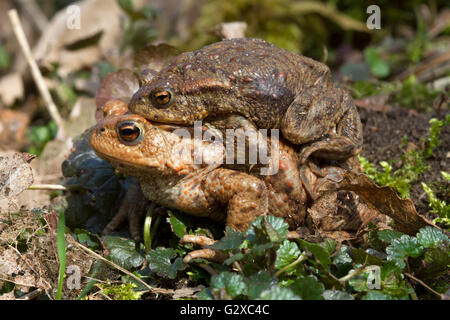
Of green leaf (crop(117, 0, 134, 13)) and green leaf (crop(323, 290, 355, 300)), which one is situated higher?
green leaf (crop(117, 0, 134, 13))

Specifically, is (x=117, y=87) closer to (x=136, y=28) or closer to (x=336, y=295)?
(x=336, y=295)

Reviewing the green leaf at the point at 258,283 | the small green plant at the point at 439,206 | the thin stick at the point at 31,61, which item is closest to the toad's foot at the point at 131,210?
the green leaf at the point at 258,283

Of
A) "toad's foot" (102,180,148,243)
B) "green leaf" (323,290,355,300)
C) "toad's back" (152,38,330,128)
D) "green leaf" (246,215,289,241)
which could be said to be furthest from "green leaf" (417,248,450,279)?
"toad's foot" (102,180,148,243)

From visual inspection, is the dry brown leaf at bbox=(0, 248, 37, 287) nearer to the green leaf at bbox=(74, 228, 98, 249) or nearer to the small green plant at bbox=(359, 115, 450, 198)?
the green leaf at bbox=(74, 228, 98, 249)

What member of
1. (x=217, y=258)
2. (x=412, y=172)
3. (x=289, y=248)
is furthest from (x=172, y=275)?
(x=412, y=172)

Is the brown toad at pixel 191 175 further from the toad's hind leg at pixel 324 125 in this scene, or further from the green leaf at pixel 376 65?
the green leaf at pixel 376 65

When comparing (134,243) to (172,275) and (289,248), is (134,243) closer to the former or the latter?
(172,275)

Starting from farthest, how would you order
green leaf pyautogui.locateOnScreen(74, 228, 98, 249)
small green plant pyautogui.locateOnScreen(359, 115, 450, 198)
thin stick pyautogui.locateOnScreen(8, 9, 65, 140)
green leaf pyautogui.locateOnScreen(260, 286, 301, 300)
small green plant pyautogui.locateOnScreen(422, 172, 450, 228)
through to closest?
1. thin stick pyautogui.locateOnScreen(8, 9, 65, 140)
2. small green plant pyautogui.locateOnScreen(359, 115, 450, 198)
3. small green plant pyautogui.locateOnScreen(422, 172, 450, 228)
4. green leaf pyautogui.locateOnScreen(74, 228, 98, 249)
5. green leaf pyautogui.locateOnScreen(260, 286, 301, 300)
